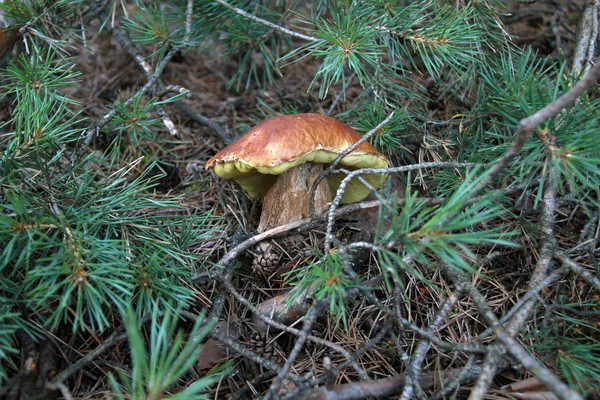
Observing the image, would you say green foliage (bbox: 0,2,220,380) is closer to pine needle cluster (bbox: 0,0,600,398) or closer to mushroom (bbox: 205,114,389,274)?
pine needle cluster (bbox: 0,0,600,398)

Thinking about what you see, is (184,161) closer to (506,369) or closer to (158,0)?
(158,0)

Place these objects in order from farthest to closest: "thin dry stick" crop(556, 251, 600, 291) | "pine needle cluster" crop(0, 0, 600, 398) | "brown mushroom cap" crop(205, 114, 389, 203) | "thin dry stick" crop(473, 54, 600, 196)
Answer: "brown mushroom cap" crop(205, 114, 389, 203) < "thin dry stick" crop(556, 251, 600, 291) < "pine needle cluster" crop(0, 0, 600, 398) < "thin dry stick" crop(473, 54, 600, 196)

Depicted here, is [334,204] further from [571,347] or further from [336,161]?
[571,347]

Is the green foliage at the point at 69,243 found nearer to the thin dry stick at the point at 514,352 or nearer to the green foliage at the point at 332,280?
the green foliage at the point at 332,280

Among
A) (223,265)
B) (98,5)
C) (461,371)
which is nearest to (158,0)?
(98,5)

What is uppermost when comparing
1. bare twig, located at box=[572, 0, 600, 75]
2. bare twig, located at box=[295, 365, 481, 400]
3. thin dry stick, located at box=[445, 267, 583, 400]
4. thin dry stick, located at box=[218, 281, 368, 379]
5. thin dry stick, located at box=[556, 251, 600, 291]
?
bare twig, located at box=[572, 0, 600, 75]

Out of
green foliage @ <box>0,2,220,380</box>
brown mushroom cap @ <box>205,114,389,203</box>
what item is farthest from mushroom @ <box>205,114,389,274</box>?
green foliage @ <box>0,2,220,380</box>

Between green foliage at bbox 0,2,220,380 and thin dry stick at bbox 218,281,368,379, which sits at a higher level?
green foliage at bbox 0,2,220,380

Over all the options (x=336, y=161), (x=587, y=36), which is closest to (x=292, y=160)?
(x=336, y=161)
